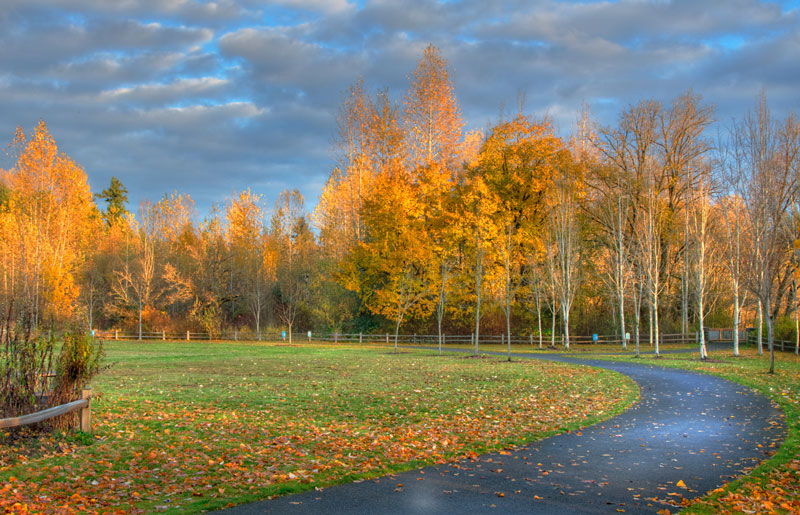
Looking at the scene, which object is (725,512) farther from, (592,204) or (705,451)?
(592,204)

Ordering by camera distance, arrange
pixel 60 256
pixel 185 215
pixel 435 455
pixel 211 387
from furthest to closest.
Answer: pixel 185 215 < pixel 60 256 < pixel 211 387 < pixel 435 455

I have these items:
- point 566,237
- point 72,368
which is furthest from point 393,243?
point 72,368

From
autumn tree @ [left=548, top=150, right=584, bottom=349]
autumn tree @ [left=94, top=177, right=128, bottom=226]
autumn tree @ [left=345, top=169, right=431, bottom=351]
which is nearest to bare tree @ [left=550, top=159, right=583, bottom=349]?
autumn tree @ [left=548, top=150, right=584, bottom=349]

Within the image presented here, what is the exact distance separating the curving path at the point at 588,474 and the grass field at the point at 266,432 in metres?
0.59

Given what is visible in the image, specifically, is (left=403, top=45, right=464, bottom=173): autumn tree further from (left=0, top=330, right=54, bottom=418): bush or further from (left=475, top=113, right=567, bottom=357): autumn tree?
(left=0, top=330, right=54, bottom=418): bush

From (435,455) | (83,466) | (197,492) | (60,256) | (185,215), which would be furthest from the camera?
(185,215)

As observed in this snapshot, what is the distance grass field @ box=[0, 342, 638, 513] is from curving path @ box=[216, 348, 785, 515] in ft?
1.93

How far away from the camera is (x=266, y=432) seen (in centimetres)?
1063

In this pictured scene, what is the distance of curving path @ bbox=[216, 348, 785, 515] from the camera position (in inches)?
258

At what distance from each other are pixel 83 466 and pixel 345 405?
6701 millimetres

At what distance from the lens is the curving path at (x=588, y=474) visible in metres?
6.55

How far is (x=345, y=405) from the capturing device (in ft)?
45.9

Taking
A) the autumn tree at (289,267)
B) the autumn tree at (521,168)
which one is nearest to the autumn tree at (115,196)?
the autumn tree at (289,267)

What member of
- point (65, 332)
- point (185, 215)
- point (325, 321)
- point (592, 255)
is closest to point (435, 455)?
point (65, 332)
